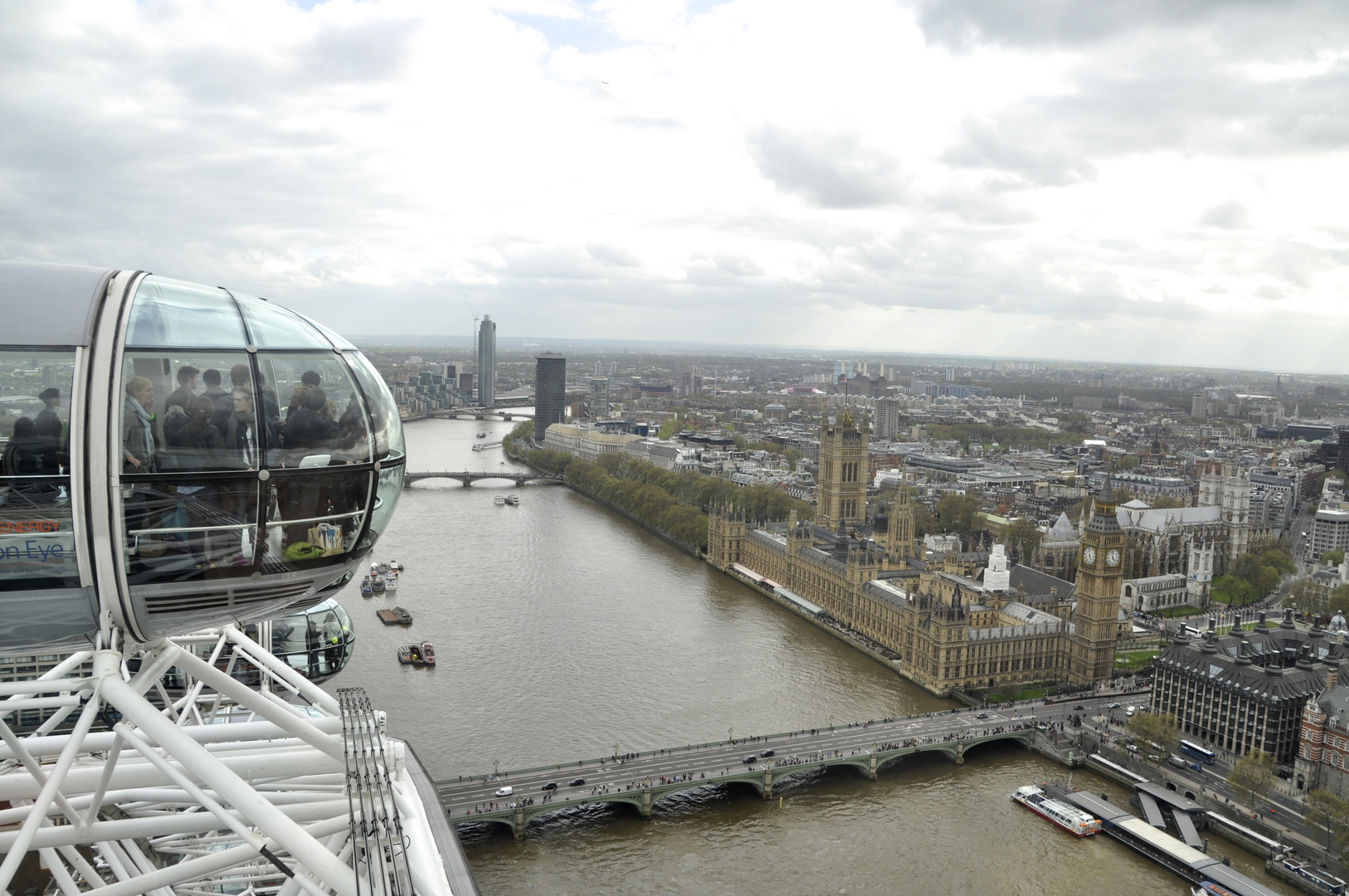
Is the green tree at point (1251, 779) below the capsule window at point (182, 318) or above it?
below

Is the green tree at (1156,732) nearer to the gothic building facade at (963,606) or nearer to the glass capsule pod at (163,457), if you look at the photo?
the gothic building facade at (963,606)

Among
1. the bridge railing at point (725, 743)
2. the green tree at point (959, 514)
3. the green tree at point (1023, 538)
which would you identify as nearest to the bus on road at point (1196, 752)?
the bridge railing at point (725, 743)

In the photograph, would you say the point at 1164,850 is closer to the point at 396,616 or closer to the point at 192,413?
the point at 192,413

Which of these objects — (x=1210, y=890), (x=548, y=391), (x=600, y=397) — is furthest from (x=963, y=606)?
(x=600, y=397)

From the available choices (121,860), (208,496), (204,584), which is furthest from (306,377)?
(121,860)

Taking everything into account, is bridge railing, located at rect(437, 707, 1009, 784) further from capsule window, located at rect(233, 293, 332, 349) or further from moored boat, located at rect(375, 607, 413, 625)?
capsule window, located at rect(233, 293, 332, 349)

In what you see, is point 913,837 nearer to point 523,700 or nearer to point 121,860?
point 523,700
